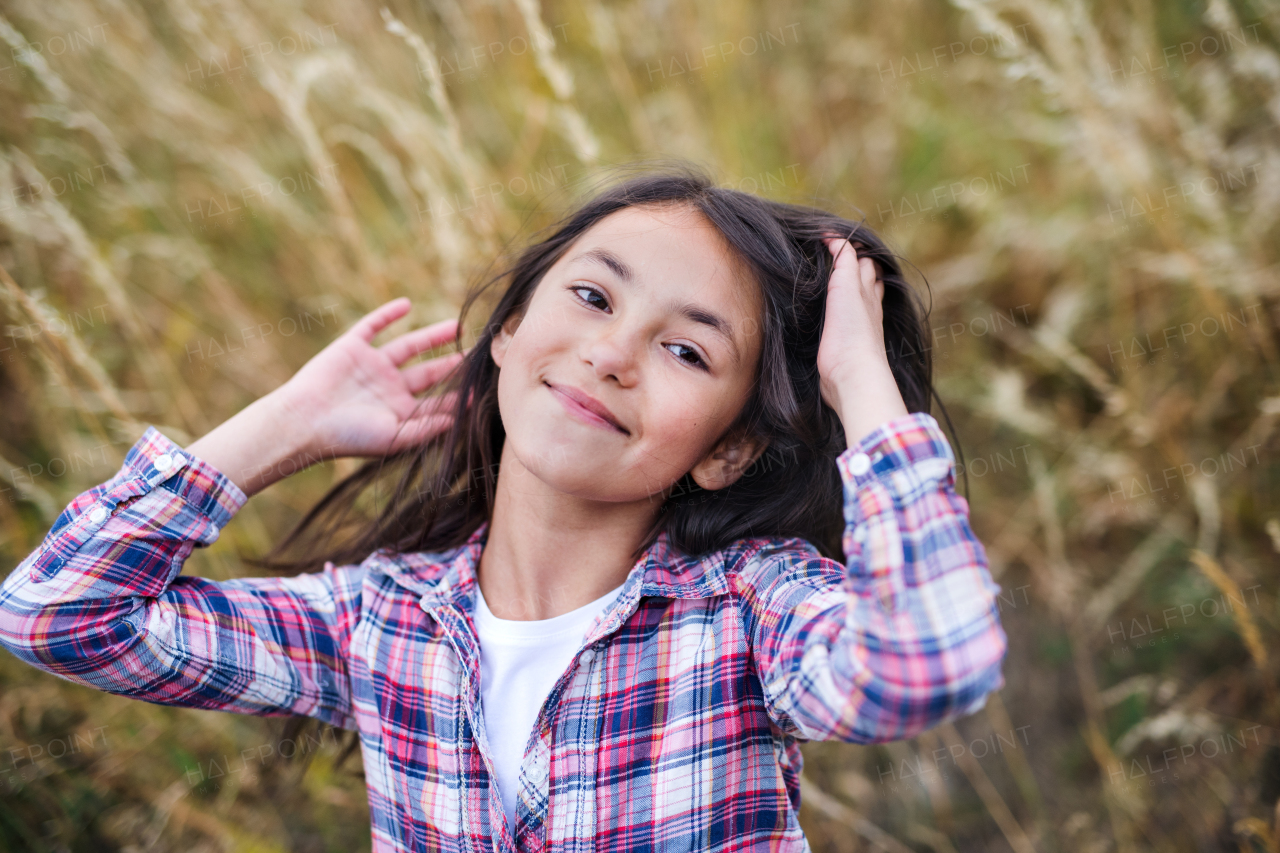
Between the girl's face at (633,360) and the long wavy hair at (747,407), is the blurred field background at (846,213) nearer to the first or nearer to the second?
the long wavy hair at (747,407)

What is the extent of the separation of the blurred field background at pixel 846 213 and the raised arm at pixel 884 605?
2.12ft

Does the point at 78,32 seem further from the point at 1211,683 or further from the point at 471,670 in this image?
the point at 1211,683

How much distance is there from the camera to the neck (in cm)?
133

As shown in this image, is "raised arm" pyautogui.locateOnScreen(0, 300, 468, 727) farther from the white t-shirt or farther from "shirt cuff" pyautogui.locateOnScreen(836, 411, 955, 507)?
"shirt cuff" pyautogui.locateOnScreen(836, 411, 955, 507)

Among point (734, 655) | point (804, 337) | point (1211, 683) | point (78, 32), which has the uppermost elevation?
point (78, 32)

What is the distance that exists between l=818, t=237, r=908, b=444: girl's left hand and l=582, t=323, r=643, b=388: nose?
0.95 feet

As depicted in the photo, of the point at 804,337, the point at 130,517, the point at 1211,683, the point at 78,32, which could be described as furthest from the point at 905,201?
the point at 78,32

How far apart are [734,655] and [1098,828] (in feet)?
4.24

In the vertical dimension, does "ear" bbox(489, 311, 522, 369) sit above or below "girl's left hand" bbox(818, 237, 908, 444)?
above

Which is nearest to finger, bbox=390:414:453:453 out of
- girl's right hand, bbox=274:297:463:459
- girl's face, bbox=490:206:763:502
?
girl's right hand, bbox=274:297:463:459

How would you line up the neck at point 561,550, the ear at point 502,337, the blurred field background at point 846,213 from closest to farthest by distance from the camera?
the neck at point 561,550, the ear at point 502,337, the blurred field background at point 846,213

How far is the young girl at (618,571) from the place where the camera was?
1.11 metres

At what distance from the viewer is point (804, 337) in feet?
4.61

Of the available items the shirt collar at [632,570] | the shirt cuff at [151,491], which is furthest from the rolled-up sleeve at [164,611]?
the shirt collar at [632,570]
